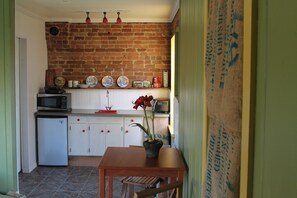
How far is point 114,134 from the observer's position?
5.37 metres

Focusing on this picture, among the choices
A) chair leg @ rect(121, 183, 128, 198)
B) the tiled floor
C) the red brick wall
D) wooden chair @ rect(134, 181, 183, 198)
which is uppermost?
the red brick wall

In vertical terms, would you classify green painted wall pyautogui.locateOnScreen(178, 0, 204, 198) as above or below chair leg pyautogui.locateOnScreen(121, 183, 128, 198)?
above

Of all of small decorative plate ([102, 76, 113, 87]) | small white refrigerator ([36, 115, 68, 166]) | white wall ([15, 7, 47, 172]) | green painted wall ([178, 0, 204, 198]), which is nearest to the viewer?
green painted wall ([178, 0, 204, 198])

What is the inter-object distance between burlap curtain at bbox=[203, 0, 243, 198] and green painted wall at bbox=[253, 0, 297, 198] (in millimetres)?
116

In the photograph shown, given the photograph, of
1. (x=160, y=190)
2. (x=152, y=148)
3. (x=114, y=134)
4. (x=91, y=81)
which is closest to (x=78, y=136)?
(x=114, y=134)

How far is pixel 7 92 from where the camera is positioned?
268 cm

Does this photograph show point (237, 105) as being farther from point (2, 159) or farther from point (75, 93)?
point (75, 93)

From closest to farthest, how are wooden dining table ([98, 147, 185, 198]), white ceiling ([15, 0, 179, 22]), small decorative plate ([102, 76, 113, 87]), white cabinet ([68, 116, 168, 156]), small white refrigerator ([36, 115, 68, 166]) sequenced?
wooden dining table ([98, 147, 185, 198])
white ceiling ([15, 0, 179, 22])
small white refrigerator ([36, 115, 68, 166])
white cabinet ([68, 116, 168, 156])
small decorative plate ([102, 76, 113, 87])

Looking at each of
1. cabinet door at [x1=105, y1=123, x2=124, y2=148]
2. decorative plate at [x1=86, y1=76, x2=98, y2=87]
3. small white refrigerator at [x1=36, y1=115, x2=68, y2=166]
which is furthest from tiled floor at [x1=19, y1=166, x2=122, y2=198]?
decorative plate at [x1=86, y1=76, x2=98, y2=87]

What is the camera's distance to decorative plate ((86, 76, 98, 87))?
5.83 meters

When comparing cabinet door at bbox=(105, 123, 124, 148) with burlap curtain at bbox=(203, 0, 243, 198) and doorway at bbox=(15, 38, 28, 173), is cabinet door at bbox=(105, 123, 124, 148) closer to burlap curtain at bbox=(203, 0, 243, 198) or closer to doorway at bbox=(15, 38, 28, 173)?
doorway at bbox=(15, 38, 28, 173)

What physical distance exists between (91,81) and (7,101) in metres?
3.17

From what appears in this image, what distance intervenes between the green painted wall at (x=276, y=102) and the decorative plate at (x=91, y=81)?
16.6ft

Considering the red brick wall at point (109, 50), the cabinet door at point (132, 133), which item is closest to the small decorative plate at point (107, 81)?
the red brick wall at point (109, 50)
